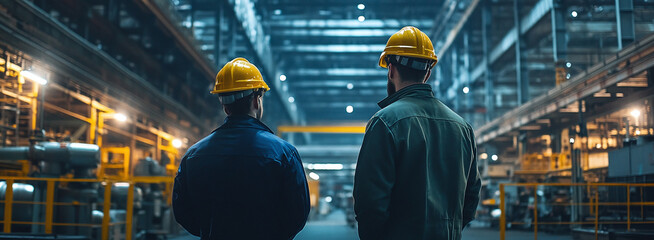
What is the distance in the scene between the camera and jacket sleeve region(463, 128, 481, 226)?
2.88 m

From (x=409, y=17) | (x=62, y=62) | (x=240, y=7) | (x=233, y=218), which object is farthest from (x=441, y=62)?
(x=233, y=218)

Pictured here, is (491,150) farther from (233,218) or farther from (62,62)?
(233,218)

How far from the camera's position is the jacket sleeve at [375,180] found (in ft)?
8.00

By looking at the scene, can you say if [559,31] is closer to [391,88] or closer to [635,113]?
[635,113]

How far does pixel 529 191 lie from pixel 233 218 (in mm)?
20039

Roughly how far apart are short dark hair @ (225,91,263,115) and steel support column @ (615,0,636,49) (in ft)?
57.2

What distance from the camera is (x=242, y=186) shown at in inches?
119

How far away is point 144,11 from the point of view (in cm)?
1762

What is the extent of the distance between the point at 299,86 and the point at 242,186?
42.6 meters

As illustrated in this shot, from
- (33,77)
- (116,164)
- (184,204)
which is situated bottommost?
(184,204)

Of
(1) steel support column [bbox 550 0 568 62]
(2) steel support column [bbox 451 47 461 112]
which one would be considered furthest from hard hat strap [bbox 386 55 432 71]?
→ (2) steel support column [bbox 451 47 461 112]

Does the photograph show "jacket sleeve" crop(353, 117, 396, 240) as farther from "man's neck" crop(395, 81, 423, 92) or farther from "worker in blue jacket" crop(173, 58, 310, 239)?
"worker in blue jacket" crop(173, 58, 310, 239)

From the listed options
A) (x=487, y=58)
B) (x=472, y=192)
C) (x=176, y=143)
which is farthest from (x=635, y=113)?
(x=472, y=192)

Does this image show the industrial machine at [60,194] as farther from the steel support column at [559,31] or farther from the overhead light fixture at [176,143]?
the steel support column at [559,31]
